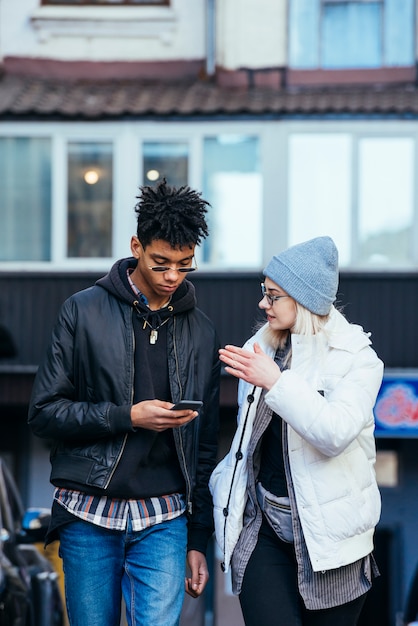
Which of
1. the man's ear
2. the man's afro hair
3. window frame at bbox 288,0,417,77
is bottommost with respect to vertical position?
the man's ear

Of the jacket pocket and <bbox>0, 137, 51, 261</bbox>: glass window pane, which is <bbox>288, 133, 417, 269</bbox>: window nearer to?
<bbox>0, 137, 51, 261</bbox>: glass window pane

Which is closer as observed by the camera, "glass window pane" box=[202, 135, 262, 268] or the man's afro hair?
the man's afro hair

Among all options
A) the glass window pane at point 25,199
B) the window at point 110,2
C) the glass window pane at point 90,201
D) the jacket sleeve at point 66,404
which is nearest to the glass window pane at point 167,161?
the glass window pane at point 90,201

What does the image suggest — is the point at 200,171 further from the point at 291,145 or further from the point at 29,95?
the point at 29,95

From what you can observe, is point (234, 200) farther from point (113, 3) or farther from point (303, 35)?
point (113, 3)

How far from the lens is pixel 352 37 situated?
524 inches

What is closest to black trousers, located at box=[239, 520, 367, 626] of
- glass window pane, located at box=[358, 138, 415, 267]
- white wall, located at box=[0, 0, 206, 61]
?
glass window pane, located at box=[358, 138, 415, 267]

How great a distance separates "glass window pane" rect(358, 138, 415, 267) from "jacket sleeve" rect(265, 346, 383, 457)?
8840 mm

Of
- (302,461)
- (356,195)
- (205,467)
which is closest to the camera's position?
(302,461)

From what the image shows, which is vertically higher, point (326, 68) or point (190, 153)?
point (326, 68)

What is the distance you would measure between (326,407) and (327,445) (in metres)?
0.13

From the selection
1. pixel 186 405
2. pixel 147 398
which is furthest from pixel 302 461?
pixel 147 398

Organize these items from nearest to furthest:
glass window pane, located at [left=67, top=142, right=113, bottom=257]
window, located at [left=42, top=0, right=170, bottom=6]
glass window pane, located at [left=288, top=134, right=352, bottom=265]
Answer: glass window pane, located at [left=288, top=134, right=352, bottom=265] < glass window pane, located at [left=67, top=142, right=113, bottom=257] < window, located at [left=42, top=0, right=170, bottom=6]

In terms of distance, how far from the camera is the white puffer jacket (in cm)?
377
